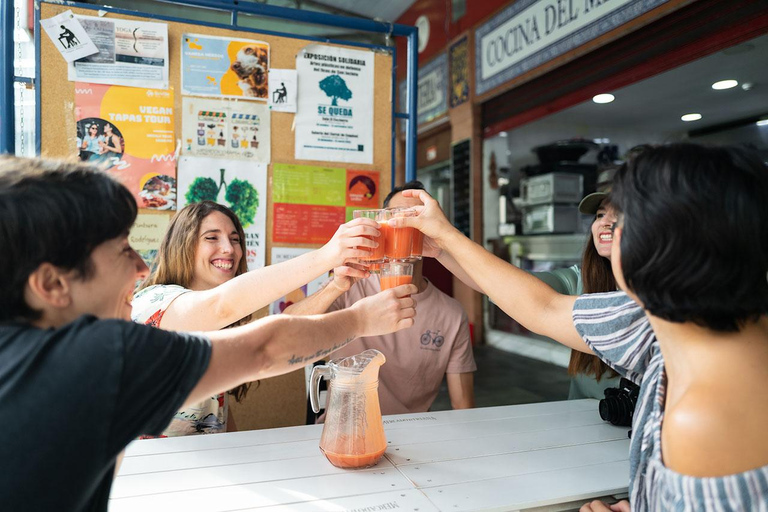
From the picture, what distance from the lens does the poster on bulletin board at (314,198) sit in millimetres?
2467

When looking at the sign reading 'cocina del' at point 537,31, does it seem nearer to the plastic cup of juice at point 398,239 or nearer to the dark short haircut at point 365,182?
the dark short haircut at point 365,182

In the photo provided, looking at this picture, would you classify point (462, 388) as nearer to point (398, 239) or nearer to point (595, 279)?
point (595, 279)

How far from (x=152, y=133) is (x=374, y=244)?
4.17 feet

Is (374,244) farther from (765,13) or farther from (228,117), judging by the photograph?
(765,13)

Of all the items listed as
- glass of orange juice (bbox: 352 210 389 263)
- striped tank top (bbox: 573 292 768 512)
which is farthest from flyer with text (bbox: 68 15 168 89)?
striped tank top (bbox: 573 292 768 512)

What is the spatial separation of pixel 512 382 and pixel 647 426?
3.90 metres

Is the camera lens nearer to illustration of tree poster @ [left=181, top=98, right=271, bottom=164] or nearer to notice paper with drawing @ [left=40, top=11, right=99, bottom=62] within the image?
illustration of tree poster @ [left=181, top=98, right=271, bottom=164]

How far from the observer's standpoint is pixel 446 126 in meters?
6.31

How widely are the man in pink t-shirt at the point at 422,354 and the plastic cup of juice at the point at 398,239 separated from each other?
2.01 ft

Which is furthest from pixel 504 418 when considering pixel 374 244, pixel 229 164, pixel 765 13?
pixel 765 13

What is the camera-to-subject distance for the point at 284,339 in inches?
39.6

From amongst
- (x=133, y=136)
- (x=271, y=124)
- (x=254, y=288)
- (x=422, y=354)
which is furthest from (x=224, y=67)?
(x=422, y=354)

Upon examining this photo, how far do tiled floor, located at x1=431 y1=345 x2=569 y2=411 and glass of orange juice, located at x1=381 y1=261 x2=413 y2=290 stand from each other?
2814mm

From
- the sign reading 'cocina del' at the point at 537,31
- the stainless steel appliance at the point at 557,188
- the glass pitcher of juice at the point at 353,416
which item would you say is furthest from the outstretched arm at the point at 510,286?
the stainless steel appliance at the point at 557,188
